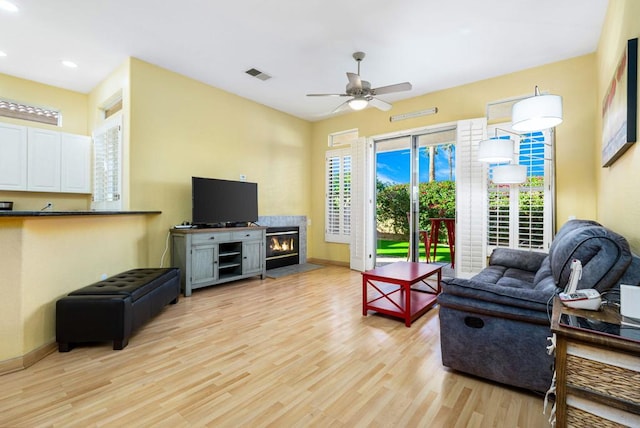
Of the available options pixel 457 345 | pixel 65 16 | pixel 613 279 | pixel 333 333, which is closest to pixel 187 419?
pixel 333 333

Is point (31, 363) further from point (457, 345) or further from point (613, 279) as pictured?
point (613, 279)

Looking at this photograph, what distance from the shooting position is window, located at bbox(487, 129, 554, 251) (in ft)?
12.8

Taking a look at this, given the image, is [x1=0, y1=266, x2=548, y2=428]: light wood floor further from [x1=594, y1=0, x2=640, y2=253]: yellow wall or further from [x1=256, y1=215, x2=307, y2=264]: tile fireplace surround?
[x1=256, y1=215, x2=307, y2=264]: tile fireplace surround

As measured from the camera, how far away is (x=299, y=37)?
3.43m

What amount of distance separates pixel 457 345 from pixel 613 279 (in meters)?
1.00

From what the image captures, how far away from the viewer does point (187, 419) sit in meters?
1.66

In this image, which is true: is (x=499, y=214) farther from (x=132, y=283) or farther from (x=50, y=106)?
(x=50, y=106)

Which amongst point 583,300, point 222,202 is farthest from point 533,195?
point 222,202

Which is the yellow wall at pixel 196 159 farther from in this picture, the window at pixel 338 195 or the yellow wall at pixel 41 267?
the window at pixel 338 195

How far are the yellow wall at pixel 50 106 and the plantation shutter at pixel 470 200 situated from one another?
6309mm

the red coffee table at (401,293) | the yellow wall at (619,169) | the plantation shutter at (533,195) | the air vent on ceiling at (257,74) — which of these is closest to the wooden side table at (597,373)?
the yellow wall at (619,169)

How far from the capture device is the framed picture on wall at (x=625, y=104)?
182 cm

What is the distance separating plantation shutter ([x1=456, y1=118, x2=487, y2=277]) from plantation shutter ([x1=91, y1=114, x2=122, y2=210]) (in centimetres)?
498

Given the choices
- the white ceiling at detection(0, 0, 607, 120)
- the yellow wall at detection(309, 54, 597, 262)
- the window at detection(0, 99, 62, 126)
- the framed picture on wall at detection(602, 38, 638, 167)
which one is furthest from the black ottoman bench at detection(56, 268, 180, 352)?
the yellow wall at detection(309, 54, 597, 262)
